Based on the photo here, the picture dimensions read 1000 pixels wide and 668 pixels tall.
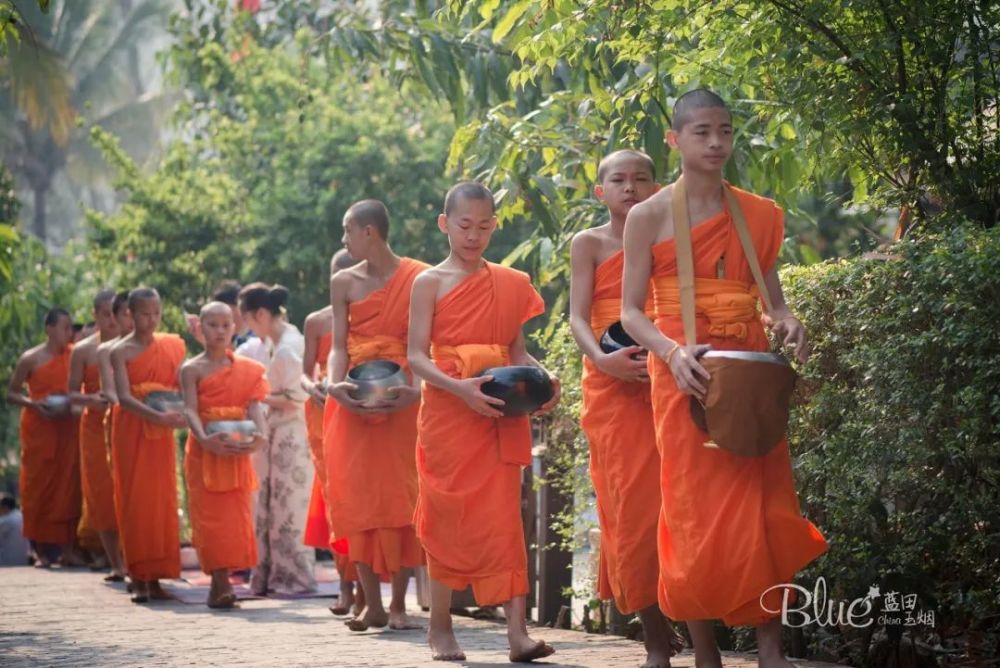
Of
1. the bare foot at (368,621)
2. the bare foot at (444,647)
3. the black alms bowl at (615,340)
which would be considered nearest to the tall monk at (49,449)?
the bare foot at (368,621)

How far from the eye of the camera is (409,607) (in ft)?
34.9

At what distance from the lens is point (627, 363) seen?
21.7ft

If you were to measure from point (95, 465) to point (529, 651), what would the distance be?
7.61 metres

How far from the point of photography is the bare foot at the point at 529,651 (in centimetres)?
713

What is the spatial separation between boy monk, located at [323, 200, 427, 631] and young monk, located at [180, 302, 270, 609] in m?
1.86

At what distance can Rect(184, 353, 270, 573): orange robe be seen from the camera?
426 inches

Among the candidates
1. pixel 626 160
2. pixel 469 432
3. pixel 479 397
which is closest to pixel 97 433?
pixel 469 432

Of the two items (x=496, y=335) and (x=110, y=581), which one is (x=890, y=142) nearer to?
(x=496, y=335)

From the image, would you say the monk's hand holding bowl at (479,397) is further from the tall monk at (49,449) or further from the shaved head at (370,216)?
the tall monk at (49,449)

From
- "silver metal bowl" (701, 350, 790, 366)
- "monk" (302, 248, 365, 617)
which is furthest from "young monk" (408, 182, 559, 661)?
"monk" (302, 248, 365, 617)

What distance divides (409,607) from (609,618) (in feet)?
7.65

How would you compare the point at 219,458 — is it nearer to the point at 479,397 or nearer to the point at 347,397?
the point at 347,397

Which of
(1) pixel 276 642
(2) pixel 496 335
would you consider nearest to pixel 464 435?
(2) pixel 496 335

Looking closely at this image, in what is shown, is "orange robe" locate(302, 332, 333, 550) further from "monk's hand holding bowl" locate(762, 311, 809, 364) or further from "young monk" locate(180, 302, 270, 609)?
"monk's hand holding bowl" locate(762, 311, 809, 364)
